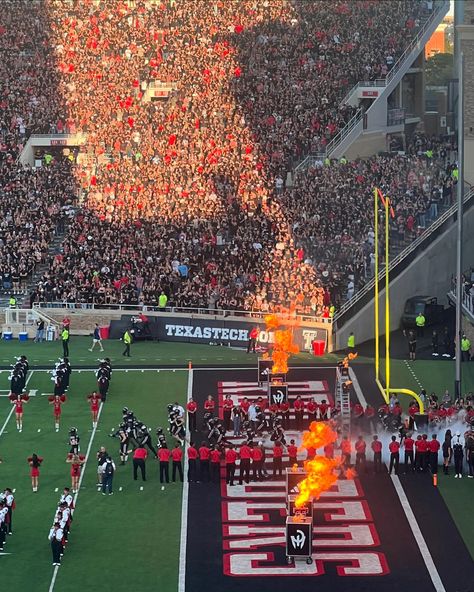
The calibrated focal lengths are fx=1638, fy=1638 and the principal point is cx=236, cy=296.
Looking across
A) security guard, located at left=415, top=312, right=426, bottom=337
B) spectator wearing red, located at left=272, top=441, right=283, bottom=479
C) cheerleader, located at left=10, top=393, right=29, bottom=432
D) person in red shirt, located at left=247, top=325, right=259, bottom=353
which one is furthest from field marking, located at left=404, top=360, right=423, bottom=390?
cheerleader, located at left=10, top=393, right=29, bottom=432

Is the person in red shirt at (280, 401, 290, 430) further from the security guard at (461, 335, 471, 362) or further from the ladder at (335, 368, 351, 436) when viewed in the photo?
the security guard at (461, 335, 471, 362)

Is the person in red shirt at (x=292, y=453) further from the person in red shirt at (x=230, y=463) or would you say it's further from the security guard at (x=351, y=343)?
the security guard at (x=351, y=343)

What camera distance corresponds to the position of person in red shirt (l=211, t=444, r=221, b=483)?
38.2 m

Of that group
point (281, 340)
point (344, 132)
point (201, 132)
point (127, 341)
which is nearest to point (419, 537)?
point (281, 340)

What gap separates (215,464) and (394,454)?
4227mm

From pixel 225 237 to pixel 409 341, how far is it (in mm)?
9073

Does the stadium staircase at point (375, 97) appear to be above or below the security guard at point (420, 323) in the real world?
above

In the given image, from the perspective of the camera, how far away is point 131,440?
41000 millimetres

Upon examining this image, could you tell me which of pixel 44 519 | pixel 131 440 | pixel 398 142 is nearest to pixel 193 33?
pixel 398 142

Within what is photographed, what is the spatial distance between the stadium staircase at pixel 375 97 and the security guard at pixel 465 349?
14.4 metres

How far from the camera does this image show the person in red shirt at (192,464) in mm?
38100

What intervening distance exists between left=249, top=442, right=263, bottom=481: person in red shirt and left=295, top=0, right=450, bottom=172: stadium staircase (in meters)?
25.5

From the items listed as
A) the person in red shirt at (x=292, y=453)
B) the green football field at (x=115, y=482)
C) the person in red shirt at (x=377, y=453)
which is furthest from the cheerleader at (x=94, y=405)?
the person in red shirt at (x=377, y=453)

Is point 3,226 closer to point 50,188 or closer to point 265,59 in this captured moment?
point 50,188
